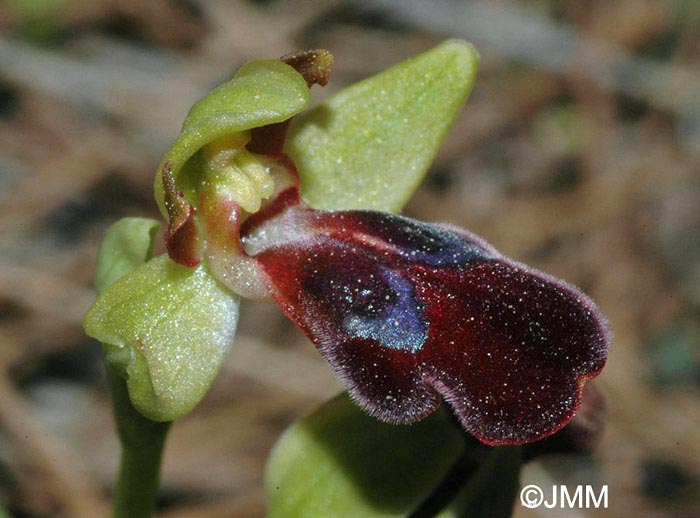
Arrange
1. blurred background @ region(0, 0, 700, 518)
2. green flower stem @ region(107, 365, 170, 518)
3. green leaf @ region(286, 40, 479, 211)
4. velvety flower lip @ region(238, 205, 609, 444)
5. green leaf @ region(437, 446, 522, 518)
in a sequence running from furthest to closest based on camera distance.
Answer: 1. blurred background @ region(0, 0, 700, 518)
2. green leaf @ region(286, 40, 479, 211)
3. green flower stem @ region(107, 365, 170, 518)
4. green leaf @ region(437, 446, 522, 518)
5. velvety flower lip @ region(238, 205, 609, 444)

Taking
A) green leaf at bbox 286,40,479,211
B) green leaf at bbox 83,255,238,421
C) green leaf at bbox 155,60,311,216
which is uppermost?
green leaf at bbox 155,60,311,216

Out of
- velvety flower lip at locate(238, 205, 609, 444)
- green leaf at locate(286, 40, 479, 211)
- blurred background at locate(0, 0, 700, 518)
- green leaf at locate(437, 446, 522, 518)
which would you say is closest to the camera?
velvety flower lip at locate(238, 205, 609, 444)

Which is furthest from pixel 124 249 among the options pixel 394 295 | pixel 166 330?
pixel 394 295

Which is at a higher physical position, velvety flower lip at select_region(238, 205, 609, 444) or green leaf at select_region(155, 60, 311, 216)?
green leaf at select_region(155, 60, 311, 216)

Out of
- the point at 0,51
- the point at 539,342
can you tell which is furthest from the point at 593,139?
the point at 539,342

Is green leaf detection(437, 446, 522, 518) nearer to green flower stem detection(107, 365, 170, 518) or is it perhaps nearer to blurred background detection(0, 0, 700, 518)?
green flower stem detection(107, 365, 170, 518)

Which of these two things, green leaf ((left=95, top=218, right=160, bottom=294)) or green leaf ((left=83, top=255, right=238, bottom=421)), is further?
green leaf ((left=95, top=218, right=160, bottom=294))

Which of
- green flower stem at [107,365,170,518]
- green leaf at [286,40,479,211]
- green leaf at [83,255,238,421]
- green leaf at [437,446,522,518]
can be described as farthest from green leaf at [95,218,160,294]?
green leaf at [437,446,522,518]

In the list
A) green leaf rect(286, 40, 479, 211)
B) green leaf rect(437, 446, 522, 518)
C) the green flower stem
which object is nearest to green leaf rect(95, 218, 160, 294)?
the green flower stem
